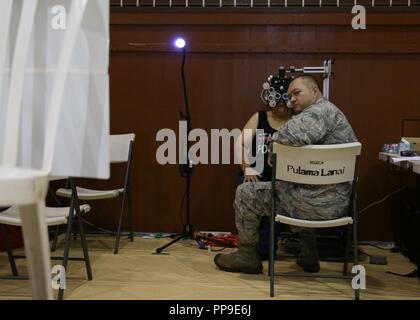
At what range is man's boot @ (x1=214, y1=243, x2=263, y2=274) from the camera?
2.93 meters

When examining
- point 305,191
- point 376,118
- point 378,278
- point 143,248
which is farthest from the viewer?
point 376,118

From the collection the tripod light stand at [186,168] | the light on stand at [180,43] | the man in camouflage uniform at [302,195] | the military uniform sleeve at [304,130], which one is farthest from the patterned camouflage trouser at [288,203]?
the light on stand at [180,43]

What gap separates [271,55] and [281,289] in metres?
2.09

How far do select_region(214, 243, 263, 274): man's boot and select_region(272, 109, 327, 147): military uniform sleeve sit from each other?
0.78 meters

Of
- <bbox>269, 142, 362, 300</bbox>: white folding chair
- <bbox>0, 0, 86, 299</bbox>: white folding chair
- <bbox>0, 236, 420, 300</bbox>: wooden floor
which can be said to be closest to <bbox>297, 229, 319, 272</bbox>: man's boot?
<bbox>0, 236, 420, 300</bbox>: wooden floor

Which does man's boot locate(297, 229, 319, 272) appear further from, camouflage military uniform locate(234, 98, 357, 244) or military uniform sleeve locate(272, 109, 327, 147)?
military uniform sleeve locate(272, 109, 327, 147)

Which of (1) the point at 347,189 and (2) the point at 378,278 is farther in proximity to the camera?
(2) the point at 378,278

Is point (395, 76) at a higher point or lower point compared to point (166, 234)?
higher

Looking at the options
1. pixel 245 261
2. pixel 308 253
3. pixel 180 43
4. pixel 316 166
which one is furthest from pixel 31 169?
pixel 180 43

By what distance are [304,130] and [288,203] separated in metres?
0.46

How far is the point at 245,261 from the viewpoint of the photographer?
2938mm

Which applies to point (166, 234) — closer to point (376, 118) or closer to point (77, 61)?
point (376, 118)
